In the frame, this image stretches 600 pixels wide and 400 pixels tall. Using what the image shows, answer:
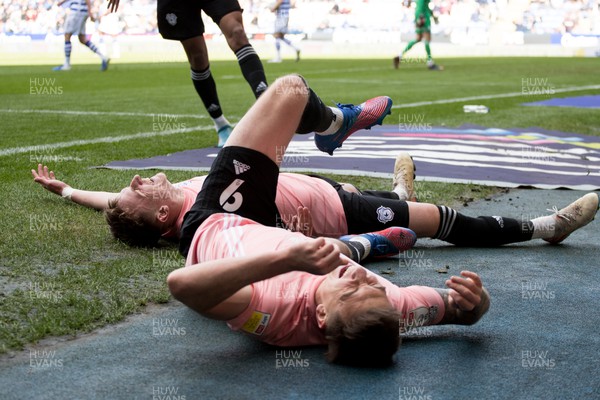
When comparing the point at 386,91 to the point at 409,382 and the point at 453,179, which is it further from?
the point at 409,382

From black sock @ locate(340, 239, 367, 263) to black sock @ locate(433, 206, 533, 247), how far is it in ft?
1.78

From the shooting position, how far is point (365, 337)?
2561 millimetres

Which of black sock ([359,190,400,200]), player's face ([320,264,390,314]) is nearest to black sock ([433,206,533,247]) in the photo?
black sock ([359,190,400,200])

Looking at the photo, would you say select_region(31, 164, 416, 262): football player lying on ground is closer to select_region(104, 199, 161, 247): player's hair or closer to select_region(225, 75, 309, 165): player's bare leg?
select_region(104, 199, 161, 247): player's hair

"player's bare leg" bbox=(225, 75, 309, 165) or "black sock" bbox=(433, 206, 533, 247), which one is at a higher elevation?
"player's bare leg" bbox=(225, 75, 309, 165)

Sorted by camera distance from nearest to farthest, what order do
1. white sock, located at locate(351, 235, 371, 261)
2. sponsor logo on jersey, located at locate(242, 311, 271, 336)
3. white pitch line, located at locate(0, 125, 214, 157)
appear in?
sponsor logo on jersey, located at locate(242, 311, 271, 336) < white sock, located at locate(351, 235, 371, 261) < white pitch line, located at locate(0, 125, 214, 157)

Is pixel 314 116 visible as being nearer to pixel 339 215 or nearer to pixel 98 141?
pixel 339 215

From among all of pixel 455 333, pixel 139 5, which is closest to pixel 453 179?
pixel 455 333

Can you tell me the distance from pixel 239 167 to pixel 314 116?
0.65m

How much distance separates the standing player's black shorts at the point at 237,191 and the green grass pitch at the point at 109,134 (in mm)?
338

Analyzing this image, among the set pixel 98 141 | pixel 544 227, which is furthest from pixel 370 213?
pixel 98 141

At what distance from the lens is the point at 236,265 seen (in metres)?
2.47

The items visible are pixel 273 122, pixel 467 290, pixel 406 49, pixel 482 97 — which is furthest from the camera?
pixel 406 49

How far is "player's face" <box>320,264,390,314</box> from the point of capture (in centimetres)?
256
